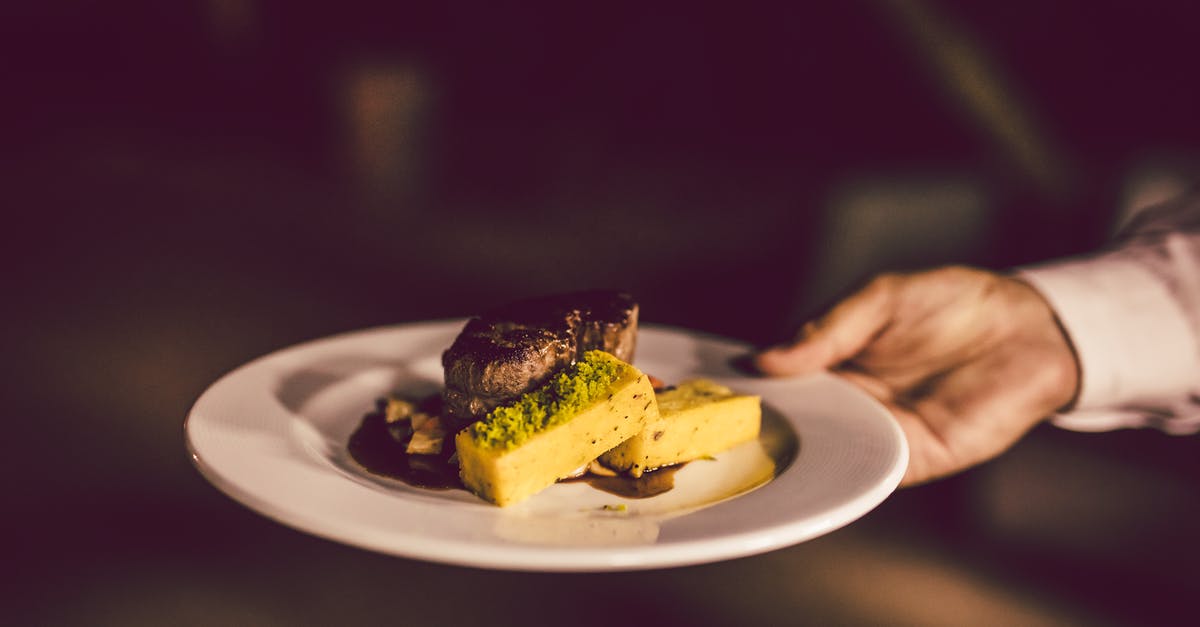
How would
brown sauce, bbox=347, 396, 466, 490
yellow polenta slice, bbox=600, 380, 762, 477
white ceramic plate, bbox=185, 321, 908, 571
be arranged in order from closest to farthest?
1. white ceramic plate, bbox=185, 321, 908, 571
2. brown sauce, bbox=347, 396, 466, 490
3. yellow polenta slice, bbox=600, 380, 762, 477

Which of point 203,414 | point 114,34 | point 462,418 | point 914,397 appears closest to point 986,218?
point 914,397

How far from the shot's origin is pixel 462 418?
223 cm

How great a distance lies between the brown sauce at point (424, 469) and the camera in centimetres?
204

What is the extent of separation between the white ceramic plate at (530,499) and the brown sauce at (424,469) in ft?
0.13

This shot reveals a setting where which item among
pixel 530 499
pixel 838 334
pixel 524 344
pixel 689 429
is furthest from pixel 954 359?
pixel 530 499

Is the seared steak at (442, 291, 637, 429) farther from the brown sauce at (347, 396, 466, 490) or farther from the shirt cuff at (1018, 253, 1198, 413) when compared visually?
the shirt cuff at (1018, 253, 1198, 413)

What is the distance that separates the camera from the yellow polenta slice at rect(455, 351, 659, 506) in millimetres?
1868

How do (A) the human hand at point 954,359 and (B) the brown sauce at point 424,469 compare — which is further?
(A) the human hand at point 954,359

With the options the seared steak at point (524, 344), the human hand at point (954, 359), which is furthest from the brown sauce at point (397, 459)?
the human hand at point (954, 359)

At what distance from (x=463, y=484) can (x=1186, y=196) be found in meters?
3.37

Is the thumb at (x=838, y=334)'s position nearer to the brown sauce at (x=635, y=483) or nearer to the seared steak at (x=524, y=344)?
the seared steak at (x=524, y=344)

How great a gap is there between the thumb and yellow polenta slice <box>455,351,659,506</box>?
648mm

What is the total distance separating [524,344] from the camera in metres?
2.16

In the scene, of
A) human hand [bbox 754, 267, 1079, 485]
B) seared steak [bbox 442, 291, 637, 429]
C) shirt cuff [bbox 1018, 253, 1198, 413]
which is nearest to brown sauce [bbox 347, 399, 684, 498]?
seared steak [bbox 442, 291, 637, 429]
